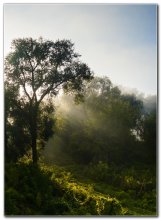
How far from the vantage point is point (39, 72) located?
614cm

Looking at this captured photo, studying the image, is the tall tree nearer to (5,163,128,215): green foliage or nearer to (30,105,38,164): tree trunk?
(30,105,38,164): tree trunk

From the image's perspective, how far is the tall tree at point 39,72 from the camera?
19.9ft

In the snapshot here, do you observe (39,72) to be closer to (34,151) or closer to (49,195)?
(34,151)

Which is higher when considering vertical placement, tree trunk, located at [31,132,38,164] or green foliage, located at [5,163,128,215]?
tree trunk, located at [31,132,38,164]

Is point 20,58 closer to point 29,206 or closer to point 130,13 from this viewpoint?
point 130,13

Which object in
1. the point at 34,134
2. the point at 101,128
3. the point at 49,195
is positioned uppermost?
the point at 101,128

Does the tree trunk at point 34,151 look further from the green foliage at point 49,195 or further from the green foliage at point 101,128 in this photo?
the green foliage at point 101,128

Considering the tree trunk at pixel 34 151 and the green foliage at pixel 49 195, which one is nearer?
the green foliage at pixel 49 195

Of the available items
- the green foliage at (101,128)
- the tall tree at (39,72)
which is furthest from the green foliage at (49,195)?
the green foliage at (101,128)

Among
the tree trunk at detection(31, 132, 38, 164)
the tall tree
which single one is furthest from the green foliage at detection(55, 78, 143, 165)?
the tree trunk at detection(31, 132, 38, 164)

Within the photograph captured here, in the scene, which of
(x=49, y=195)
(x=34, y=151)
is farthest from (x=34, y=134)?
(x=49, y=195)

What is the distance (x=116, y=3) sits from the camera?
612 centimetres

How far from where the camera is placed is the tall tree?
238 inches

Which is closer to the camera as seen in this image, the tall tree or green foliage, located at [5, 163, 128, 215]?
green foliage, located at [5, 163, 128, 215]
